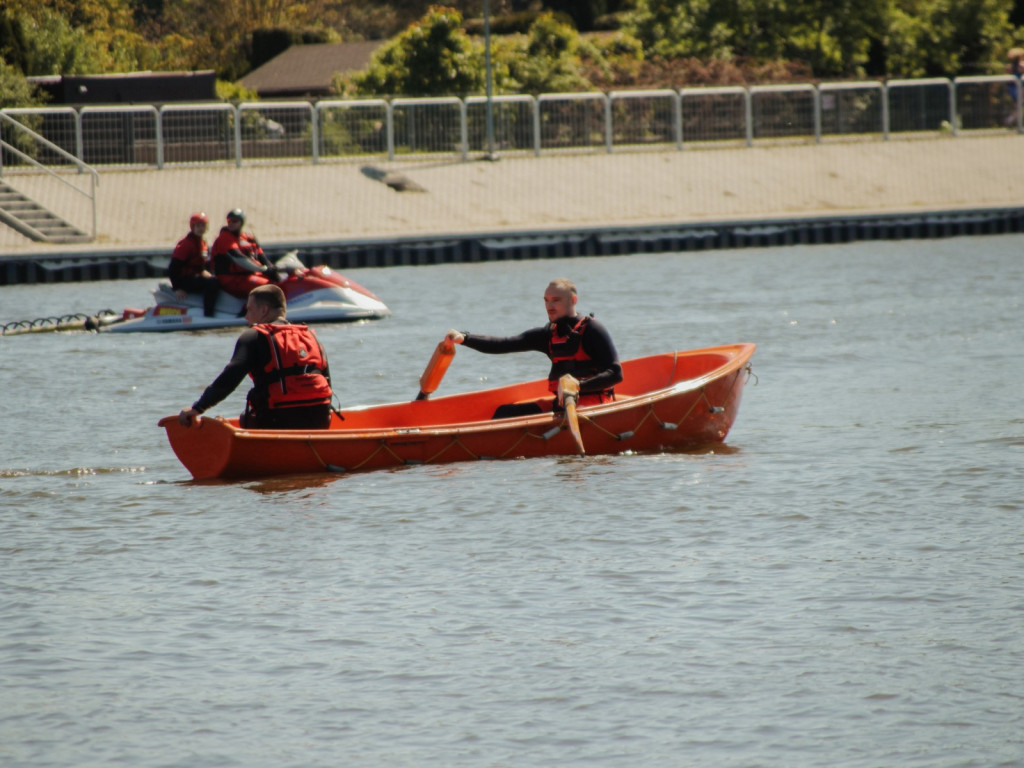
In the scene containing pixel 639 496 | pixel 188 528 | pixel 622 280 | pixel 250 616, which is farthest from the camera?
pixel 622 280

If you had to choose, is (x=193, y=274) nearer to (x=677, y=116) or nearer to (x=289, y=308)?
(x=289, y=308)

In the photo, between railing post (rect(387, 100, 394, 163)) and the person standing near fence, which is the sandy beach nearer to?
railing post (rect(387, 100, 394, 163))

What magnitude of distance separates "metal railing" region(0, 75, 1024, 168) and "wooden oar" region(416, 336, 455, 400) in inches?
861

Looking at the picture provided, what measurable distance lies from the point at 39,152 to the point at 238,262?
14.7 metres

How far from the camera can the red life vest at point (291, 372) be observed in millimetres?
10625

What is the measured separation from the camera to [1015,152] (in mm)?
40438

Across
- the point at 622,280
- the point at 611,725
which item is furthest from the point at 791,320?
the point at 611,725

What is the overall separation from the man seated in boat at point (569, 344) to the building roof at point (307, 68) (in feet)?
153

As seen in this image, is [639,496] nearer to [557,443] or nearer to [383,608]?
[557,443]

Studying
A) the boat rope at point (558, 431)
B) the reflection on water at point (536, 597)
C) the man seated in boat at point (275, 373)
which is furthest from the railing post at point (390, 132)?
the man seated in boat at point (275, 373)

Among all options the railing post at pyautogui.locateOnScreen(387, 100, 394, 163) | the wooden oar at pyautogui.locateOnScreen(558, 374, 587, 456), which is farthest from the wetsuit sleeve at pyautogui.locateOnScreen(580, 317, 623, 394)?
the railing post at pyautogui.locateOnScreen(387, 100, 394, 163)

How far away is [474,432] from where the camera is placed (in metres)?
11.3

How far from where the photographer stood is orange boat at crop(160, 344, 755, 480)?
35.5ft

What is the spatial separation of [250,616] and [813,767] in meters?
3.09
